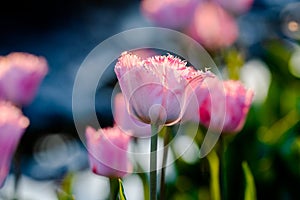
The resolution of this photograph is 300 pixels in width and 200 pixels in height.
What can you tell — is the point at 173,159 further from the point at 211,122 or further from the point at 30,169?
the point at 30,169

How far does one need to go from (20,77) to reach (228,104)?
234 millimetres

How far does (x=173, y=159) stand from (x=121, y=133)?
0.54 metres

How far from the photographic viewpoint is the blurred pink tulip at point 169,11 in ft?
4.83

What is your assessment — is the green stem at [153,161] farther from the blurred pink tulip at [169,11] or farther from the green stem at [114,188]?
the blurred pink tulip at [169,11]

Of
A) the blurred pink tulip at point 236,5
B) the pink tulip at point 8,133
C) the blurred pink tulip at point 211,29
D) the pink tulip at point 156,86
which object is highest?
the blurred pink tulip at point 236,5

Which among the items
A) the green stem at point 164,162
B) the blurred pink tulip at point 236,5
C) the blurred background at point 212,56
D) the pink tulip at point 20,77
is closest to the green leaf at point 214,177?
the blurred background at point 212,56

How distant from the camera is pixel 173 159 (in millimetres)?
1392

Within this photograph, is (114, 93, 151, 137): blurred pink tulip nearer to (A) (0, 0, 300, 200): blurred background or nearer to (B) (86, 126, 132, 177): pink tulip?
(B) (86, 126, 132, 177): pink tulip

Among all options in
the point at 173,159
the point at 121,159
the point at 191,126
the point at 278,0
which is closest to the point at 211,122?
the point at 121,159

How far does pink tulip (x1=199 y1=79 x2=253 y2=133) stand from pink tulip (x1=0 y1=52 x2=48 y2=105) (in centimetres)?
19

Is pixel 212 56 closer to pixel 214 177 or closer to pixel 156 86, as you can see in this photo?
pixel 214 177

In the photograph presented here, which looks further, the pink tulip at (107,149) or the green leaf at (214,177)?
the green leaf at (214,177)

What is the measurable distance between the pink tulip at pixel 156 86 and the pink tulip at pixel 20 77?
21 cm

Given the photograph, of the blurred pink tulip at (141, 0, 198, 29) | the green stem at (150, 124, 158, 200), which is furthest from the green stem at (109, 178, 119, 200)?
the blurred pink tulip at (141, 0, 198, 29)
